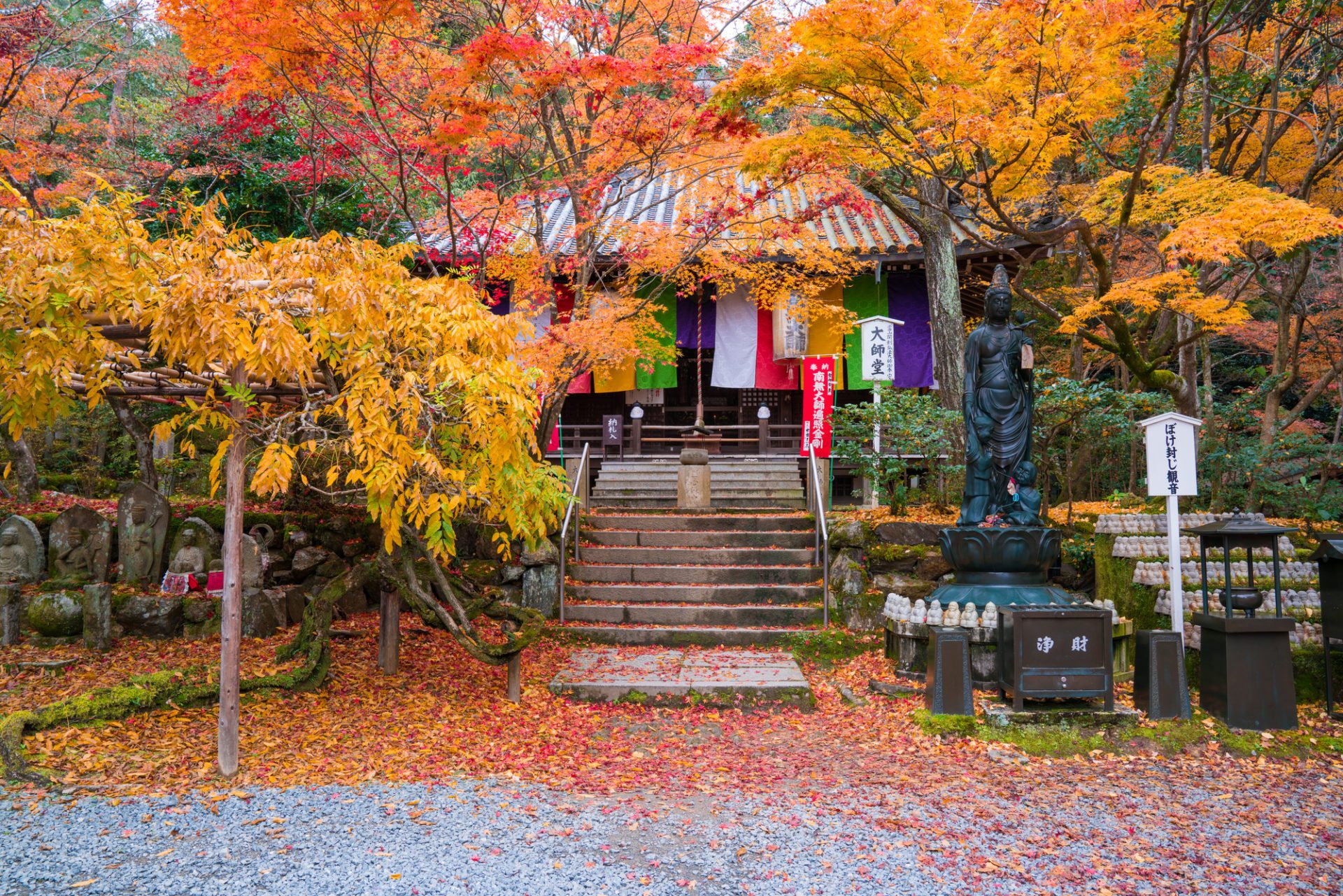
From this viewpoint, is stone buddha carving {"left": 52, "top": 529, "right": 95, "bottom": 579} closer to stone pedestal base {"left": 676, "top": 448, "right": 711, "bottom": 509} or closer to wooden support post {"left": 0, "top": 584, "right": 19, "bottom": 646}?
wooden support post {"left": 0, "top": 584, "right": 19, "bottom": 646}

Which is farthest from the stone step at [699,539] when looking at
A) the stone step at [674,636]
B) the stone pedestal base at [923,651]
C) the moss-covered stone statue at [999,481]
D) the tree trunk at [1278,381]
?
the tree trunk at [1278,381]

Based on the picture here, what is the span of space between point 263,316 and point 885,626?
246 inches

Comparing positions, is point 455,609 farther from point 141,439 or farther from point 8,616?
point 141,439

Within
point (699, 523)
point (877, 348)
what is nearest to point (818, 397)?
point (877, 348)

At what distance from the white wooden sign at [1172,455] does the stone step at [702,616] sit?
367 cm

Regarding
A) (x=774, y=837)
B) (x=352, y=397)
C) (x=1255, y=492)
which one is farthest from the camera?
(x=1255, y=492)

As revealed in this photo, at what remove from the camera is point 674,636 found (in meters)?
8.86

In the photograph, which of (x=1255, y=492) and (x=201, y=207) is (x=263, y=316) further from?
(x=1255, y=492)

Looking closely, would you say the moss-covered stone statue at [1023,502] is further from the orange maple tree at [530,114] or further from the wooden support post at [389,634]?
the wooden support post at [389,634]

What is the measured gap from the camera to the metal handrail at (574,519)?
914cm

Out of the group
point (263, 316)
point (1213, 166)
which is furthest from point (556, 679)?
point (1213, 166)

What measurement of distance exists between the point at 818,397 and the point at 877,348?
1.12m

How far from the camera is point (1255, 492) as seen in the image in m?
10.4

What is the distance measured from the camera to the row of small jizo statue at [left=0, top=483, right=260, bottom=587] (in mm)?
8227
